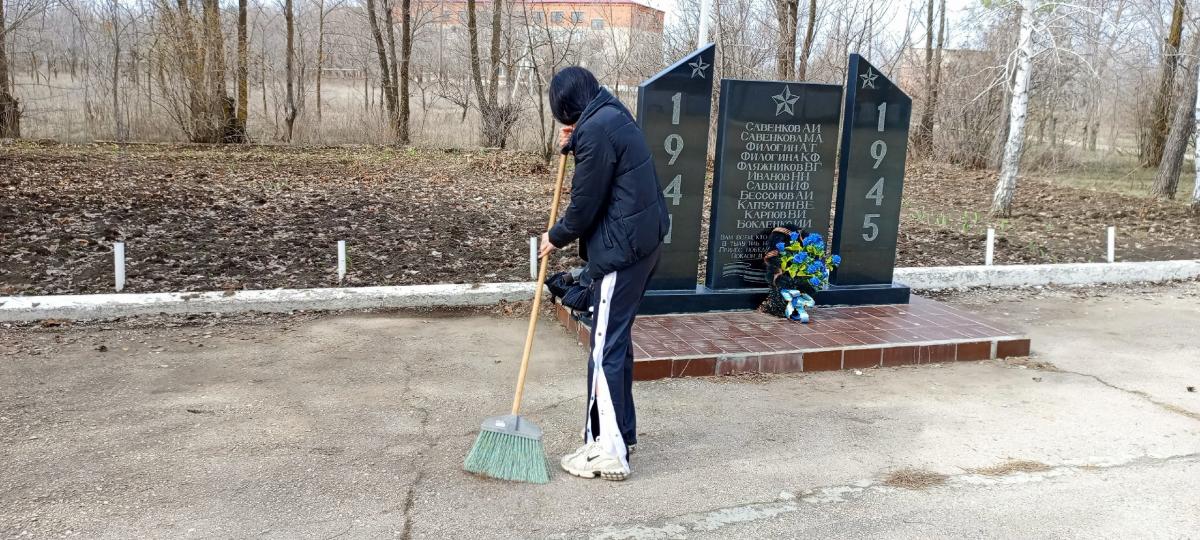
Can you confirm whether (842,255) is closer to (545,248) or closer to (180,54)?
(545,248)

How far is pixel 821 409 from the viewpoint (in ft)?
16.8

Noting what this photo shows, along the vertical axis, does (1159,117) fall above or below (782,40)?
below

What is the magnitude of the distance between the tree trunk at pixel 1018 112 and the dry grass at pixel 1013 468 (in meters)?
8.95

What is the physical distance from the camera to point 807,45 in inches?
657

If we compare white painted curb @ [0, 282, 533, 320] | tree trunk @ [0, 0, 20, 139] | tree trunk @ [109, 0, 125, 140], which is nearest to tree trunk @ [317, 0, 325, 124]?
tree trunk @ [109, 0, 125, 140]

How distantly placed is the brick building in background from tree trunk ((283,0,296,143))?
2983mm

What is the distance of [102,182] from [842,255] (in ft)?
30.0

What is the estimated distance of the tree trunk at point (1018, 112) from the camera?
38.8 feet

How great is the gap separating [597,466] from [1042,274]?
20.5ft

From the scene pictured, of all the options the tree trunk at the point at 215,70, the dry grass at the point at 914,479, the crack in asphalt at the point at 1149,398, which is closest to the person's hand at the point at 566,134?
the dry grass at the point at 914,479

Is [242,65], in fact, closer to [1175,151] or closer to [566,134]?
[566,134]

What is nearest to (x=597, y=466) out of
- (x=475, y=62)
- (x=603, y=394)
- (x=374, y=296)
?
(x=603, y=394)

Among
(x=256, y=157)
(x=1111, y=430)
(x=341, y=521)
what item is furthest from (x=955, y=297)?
(x=256, y=157)

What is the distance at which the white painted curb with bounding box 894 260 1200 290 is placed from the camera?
8.24 metres
